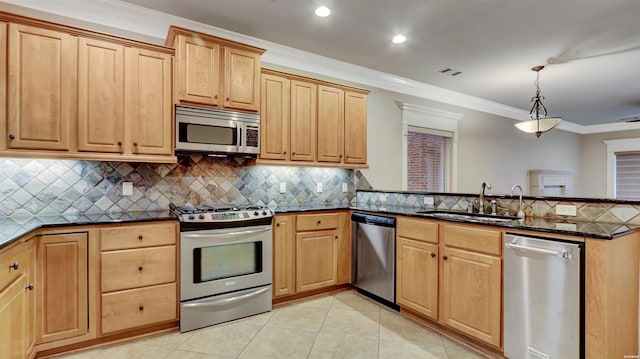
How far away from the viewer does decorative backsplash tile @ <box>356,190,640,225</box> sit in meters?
2.07

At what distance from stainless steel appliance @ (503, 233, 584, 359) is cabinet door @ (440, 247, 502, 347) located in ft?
0.26

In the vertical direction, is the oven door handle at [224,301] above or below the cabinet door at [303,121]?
below

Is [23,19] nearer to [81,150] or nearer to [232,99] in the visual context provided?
[81,150]

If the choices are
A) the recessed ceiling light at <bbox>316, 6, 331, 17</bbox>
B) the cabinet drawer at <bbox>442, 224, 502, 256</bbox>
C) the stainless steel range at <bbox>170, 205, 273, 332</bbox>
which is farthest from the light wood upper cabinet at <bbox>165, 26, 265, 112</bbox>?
the cabinet drawer at <bbox>442, 224, 502, 256</bbox>

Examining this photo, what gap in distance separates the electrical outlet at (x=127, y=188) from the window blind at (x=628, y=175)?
974 centimetres

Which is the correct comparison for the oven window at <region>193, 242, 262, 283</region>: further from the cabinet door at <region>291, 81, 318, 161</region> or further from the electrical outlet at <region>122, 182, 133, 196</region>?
the cabinet door at <region>291, 81, 318, 161</region>

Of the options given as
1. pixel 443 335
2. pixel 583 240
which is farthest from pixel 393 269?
pixel 583 240

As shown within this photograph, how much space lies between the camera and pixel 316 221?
3.25 metres

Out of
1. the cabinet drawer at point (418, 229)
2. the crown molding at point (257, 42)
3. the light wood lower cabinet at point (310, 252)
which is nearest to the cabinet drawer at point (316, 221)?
the light wood lower cabinet at point (310, 252)

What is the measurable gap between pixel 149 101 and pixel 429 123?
12.9 ft

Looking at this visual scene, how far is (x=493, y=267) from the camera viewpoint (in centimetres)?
217

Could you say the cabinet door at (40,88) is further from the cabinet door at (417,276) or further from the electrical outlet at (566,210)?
the electrical outlet at (566,210)

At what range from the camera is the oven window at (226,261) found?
8.54 feet

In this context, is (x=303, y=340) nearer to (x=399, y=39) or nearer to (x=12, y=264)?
(x=12, y=264)
